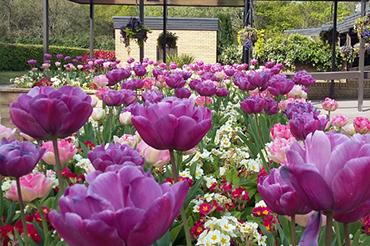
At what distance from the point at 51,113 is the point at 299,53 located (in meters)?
15.4

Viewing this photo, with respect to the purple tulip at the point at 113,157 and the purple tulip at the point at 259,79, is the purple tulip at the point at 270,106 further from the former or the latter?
the purple tulip at the point at 113,157

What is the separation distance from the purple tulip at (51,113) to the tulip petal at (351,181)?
60cm

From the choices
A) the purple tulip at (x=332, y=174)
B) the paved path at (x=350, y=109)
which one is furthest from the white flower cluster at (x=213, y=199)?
the paved path at (x=350, y=109)

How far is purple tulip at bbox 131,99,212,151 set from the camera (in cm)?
97

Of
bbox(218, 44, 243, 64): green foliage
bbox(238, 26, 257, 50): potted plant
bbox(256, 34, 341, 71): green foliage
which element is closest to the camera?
bbox(238, 26, 257, 50): potted plant

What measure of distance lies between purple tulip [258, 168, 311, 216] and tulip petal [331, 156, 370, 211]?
148mm

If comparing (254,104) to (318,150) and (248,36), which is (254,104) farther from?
(248,36)

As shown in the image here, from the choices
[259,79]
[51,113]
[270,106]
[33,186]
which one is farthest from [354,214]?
[259,79]

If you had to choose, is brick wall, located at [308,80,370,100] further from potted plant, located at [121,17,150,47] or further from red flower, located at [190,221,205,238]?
red flower, located at [190,221,205,238]

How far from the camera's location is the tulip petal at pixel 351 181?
2.04ft

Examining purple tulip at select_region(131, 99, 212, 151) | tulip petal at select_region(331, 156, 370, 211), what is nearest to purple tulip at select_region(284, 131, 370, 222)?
tulip petal at select_region(331, 156, 370, 211)

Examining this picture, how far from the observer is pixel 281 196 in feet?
2.69

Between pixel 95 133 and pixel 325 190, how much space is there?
2308 mm

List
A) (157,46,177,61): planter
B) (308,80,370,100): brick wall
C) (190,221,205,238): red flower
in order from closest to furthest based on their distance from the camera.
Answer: (190,221,205,238): red flower → (308,80,370,100): brick wall → (157,46,177,61): planter
